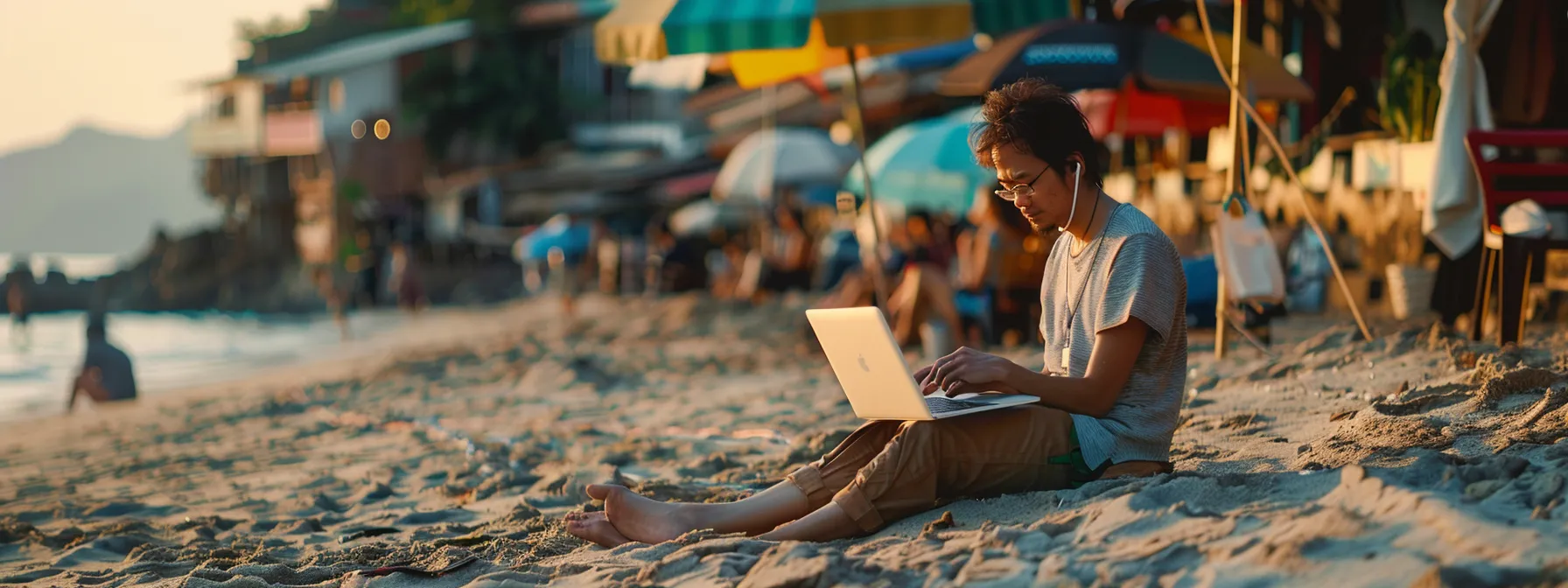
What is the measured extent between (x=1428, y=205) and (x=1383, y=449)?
234cm

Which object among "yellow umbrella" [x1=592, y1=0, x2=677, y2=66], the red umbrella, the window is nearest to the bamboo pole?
"yellow umbrella" [x1=592, y1=0, x2=677, y2=66]

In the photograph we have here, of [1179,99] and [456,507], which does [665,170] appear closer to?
[1179,99]

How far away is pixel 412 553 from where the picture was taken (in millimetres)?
4094

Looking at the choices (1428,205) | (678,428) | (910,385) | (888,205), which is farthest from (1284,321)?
(888,205)

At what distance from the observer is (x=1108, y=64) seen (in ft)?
24.4

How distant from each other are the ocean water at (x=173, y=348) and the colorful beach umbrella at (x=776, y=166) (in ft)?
20.0

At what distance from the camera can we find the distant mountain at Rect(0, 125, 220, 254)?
466ft

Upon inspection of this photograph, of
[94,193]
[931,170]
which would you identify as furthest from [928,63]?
[94,193]

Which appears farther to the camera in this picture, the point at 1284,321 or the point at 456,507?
the point at 1284,321

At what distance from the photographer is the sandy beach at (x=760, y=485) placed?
2.77m

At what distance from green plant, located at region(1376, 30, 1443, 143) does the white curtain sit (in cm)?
107

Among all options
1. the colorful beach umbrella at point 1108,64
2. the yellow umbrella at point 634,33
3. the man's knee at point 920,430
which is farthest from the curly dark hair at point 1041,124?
the colorful beach umbrella at point 1108,64

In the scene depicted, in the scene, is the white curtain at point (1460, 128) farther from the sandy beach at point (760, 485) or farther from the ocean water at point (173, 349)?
the ocean water at point (173, 349)

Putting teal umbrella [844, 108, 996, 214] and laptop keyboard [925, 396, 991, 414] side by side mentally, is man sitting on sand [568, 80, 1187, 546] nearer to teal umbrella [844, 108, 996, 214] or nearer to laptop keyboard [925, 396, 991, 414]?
laptop keyboard [925, 396, 991, 414]
